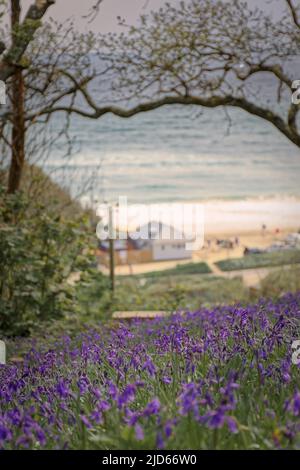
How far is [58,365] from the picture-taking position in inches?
129

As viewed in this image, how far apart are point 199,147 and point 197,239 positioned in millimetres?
1071

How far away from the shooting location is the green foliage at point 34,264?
5.43 metres

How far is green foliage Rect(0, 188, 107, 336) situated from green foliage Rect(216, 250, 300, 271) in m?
2.71

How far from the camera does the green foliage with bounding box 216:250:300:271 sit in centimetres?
812

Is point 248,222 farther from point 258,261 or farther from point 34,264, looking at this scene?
point 34,264

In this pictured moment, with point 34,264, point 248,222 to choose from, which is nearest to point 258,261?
point 248,222

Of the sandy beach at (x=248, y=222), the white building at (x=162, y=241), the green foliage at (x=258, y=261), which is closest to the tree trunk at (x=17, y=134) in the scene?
the white building at (x=162, y=241)

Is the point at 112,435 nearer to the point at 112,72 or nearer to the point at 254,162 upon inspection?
the point at 112,72

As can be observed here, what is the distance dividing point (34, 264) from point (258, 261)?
3.36 meters

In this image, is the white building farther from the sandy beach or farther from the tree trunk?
the tree trunk

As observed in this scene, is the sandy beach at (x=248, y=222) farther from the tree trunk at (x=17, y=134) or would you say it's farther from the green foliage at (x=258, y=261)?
the tree trunk at (x=17, y=134)

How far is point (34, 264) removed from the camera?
5.65 metres

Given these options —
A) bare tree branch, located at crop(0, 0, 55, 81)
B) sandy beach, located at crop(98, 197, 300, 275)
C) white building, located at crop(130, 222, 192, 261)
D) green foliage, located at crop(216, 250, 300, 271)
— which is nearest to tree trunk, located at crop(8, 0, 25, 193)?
bare tree branch, located at crop(0, 0, 55, 81)

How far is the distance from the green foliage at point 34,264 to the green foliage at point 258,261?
2714 mm
